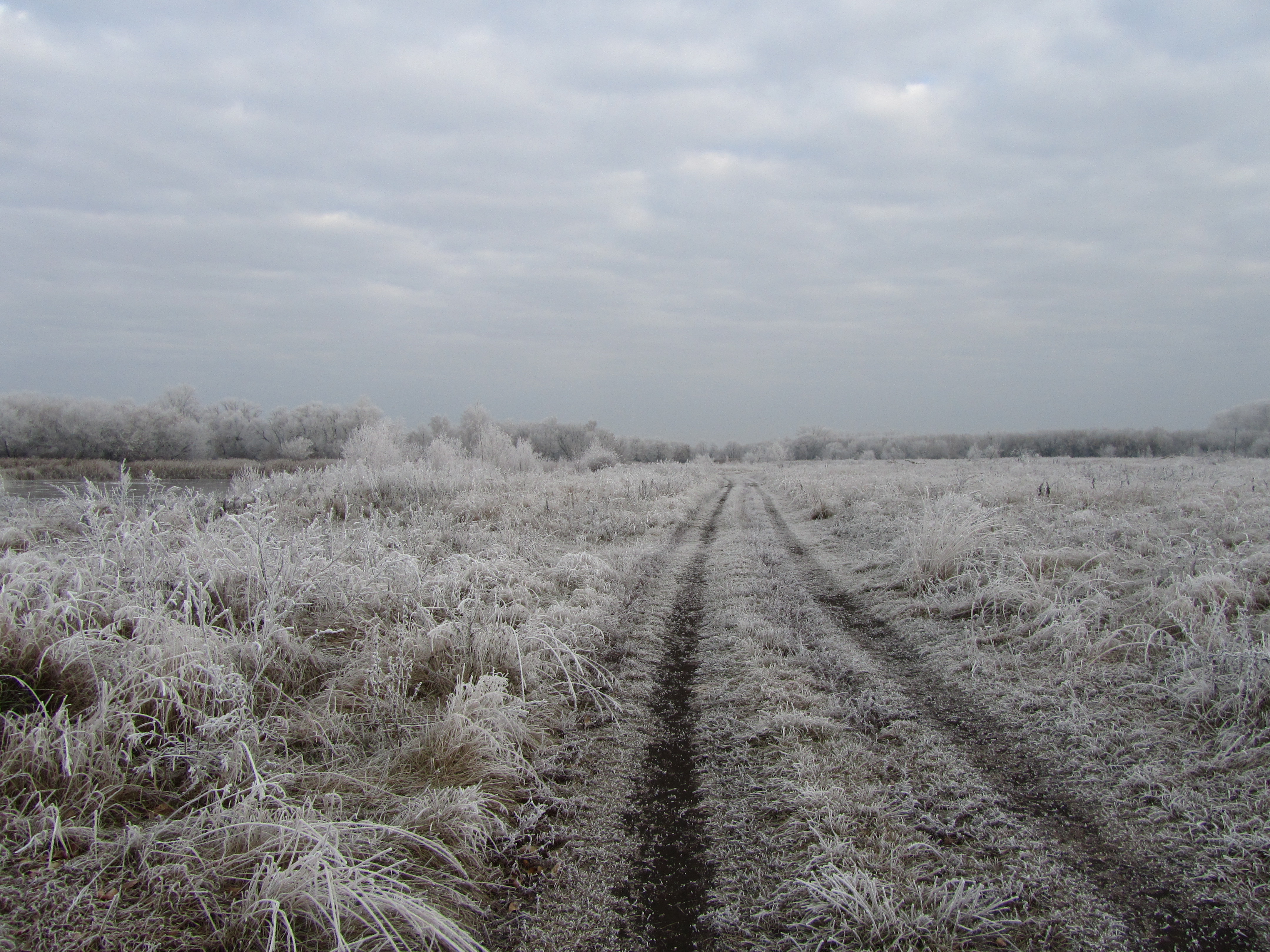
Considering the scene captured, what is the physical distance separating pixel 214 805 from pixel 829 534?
11.7 meters

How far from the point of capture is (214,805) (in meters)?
2.67

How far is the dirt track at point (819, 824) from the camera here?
94.3 inches

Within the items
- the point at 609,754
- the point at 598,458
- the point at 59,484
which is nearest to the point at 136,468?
the point at 59,484

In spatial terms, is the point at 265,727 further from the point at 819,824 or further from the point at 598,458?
the point at 598,458

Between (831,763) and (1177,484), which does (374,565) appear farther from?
(1177,484)

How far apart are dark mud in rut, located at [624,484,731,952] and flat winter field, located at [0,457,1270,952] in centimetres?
2

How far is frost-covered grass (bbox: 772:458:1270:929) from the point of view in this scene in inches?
126

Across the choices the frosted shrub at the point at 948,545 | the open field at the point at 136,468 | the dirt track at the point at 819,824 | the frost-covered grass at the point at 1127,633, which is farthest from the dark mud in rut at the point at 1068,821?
the open field at the point at 136,468

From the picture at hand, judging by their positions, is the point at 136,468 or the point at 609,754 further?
the point at 136,468

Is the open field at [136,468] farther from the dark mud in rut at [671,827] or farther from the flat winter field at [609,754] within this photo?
the dark mud in rut at [671,827]

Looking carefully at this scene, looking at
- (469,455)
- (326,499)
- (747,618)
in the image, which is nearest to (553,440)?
(469,455)

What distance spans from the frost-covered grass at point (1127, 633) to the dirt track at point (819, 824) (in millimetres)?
328

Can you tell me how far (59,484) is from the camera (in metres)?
17.8

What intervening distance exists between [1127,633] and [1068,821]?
3.36m
